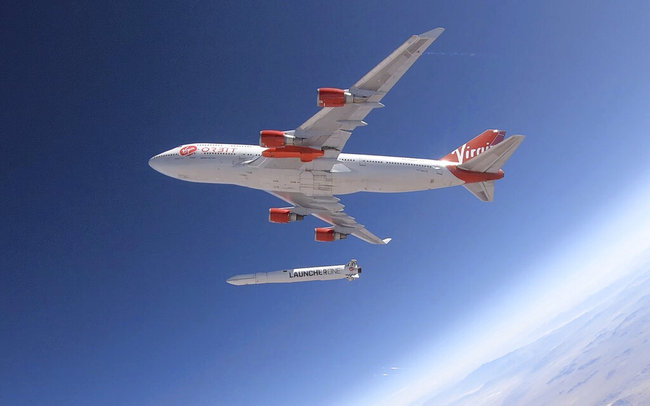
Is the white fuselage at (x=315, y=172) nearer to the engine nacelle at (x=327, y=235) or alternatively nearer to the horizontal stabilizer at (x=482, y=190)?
the horizontal stabilizer at (x=482, y=190)

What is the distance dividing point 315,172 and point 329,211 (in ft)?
29.4

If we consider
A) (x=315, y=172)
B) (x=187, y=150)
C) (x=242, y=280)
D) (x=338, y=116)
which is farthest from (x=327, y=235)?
(x=187, y=150)

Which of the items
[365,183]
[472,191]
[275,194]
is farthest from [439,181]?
[275,194]

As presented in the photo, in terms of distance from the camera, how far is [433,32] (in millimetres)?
26125

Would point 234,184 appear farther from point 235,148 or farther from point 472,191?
point 472,191

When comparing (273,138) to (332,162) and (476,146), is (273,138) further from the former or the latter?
(476,146)

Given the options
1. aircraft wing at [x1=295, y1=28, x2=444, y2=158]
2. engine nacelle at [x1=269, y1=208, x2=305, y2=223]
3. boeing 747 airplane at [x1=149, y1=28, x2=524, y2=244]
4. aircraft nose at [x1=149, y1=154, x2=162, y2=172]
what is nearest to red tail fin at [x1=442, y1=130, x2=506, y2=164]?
boeing 747 airplane at [x1=149, y1=28, x2=524, y2=244]

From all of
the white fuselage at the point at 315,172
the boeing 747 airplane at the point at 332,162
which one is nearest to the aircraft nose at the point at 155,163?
the boeing 747 airplane at the point at 332,162

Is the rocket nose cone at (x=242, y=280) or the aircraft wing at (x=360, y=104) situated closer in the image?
the aircraft wing at (x=360, y=104)

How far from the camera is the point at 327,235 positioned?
47.0m

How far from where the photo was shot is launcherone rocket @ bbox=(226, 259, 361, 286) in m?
48.2

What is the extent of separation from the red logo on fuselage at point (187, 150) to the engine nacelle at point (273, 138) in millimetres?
10312

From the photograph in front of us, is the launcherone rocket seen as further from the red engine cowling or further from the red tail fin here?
the red engine cowling

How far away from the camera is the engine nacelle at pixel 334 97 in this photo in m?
29.5
